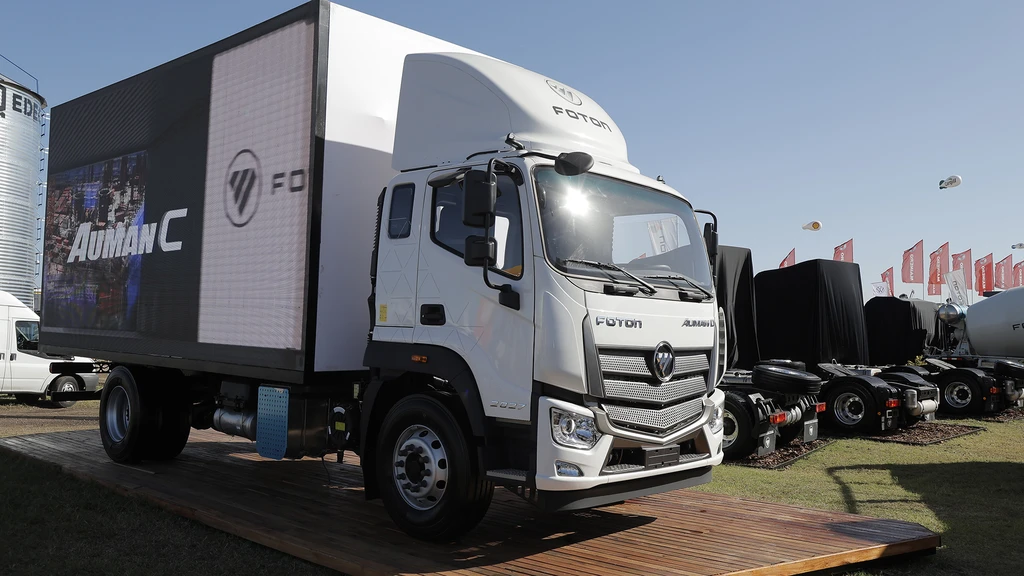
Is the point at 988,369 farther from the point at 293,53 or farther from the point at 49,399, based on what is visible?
the point at 49,399

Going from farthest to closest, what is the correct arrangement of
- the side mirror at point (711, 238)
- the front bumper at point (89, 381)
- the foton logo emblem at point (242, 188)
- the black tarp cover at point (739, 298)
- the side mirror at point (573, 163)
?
1. the front bumper at point (89, 381)
2. the black tarp cover at point (739, 298)
3. the foton logo emblem at point (242, 188)
4. the side mirror at point (711, 238)
5. the side mirror at point (573, 163)

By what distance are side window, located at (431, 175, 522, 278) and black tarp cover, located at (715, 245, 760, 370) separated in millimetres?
8221

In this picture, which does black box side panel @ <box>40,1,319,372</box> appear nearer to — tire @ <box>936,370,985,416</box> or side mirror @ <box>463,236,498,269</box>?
side mirror @ <box>463,236,498,269</box>

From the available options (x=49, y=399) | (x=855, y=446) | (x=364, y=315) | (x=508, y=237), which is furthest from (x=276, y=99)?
(x=49, y=399)

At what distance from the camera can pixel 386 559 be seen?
523cm

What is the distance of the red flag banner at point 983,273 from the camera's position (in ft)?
152

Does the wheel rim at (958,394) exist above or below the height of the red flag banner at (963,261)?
below

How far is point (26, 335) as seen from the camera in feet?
56.9

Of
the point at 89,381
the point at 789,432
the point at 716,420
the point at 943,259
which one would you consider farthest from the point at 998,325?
the point at 943,259

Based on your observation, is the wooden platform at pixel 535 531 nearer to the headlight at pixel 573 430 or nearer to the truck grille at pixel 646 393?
the headlight at pixel 573 430

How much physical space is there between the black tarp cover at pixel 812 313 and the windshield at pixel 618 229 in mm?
8902

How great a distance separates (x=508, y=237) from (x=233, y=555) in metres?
3.22

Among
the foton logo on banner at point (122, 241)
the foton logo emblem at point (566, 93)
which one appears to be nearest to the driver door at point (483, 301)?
the foton logo emblem at point (566, 93)

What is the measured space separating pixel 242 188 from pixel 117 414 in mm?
3851
